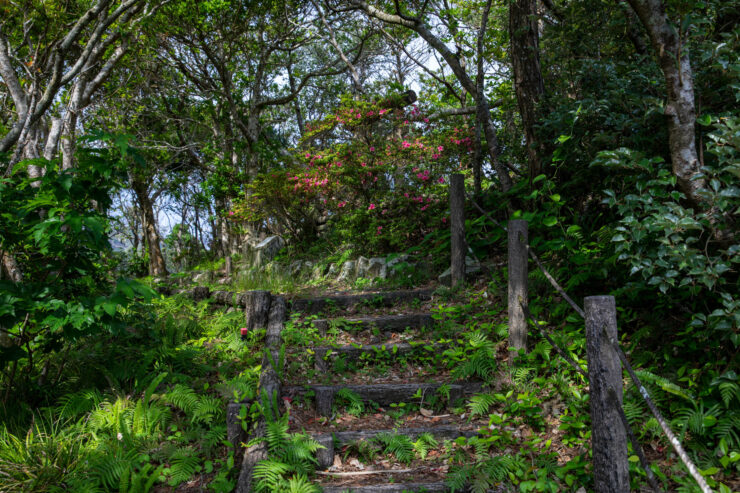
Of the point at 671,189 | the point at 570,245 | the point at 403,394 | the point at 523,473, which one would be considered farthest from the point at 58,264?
the point at 671,189

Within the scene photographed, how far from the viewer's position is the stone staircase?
3062 millimetres

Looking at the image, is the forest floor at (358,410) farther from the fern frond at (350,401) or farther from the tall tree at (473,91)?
the tall tree at (473,91)

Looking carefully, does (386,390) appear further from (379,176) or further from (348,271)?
(379,176)

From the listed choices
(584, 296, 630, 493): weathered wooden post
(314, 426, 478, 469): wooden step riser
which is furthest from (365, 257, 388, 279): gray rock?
(584, 296, 630, 493): weathered wooden post

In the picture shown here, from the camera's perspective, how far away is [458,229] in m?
5.79

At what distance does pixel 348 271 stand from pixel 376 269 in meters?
0.56

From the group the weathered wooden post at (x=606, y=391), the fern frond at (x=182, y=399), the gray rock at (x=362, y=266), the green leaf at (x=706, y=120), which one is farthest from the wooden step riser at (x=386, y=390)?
the gray rock at (x=362, y=266)

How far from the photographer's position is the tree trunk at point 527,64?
532 centimetres

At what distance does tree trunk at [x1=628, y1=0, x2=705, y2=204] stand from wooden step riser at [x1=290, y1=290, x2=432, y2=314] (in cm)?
328

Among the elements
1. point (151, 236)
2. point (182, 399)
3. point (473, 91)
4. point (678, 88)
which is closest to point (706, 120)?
point (678, 88)

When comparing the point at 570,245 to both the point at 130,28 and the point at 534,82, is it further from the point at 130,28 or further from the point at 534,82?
the point at 130,28

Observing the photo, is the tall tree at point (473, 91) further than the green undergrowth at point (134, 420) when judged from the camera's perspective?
Yes

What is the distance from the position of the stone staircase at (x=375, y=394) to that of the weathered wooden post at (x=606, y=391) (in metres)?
1.04

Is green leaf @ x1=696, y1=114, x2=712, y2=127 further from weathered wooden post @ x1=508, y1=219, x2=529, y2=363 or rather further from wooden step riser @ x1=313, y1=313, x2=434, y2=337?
wooden step riser @ x1=313, y1=313, x2=434, y2=337
